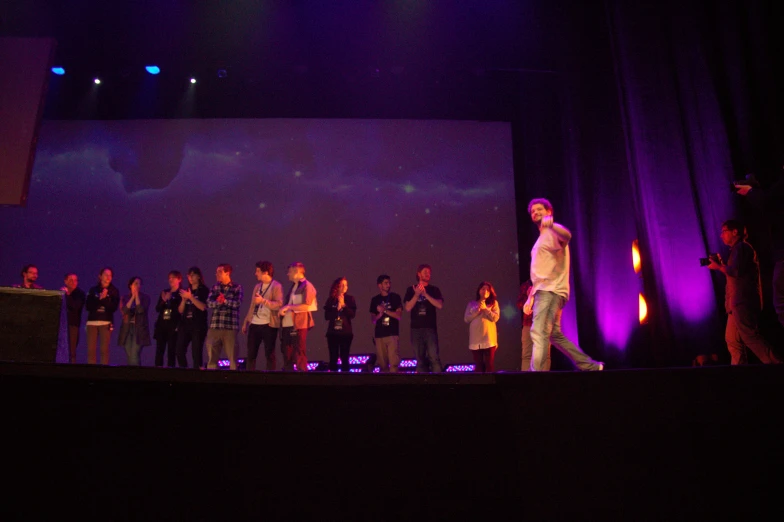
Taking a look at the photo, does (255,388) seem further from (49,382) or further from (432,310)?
(432,310)

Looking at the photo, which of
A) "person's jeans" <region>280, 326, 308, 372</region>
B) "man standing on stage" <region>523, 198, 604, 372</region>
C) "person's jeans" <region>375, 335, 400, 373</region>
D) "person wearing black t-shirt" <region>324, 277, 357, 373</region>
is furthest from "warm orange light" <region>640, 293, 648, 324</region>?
"person's jeans" <region>280, 326, 308, 372</region>

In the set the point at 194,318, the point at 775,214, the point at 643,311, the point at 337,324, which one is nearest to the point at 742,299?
the point at 775,214

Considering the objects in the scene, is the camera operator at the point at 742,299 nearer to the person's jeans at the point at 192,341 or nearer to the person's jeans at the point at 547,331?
the person's jeans at the point at 547,331

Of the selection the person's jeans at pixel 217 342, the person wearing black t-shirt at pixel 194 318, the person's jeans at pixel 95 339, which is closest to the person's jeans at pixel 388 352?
the person's jeans at pixel 217 342

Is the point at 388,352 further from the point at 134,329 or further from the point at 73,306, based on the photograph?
the point at 73,306

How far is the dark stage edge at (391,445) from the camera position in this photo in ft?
7.19

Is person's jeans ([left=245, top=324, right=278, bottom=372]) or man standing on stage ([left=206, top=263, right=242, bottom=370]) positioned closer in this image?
man standing on stage ([left=206, top=263, right=242, bottom=370])

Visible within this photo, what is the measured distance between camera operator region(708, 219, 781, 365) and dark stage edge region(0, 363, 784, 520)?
3.10 metres

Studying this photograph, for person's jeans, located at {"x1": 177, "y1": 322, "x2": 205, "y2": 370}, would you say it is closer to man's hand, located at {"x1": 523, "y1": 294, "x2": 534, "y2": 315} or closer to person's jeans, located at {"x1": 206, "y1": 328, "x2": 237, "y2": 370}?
person's jeans, located at {"x1": 206, "y1": 328, "x2": 237, "y2": 370}

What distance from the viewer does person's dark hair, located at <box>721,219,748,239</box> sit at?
528 cm

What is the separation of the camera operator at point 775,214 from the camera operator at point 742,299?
0.24m

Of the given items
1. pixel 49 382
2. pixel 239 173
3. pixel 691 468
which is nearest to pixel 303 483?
pixel 49 382

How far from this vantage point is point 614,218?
8383 millimetres

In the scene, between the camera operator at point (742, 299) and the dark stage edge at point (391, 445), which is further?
the camera operator at point (742, 299)
